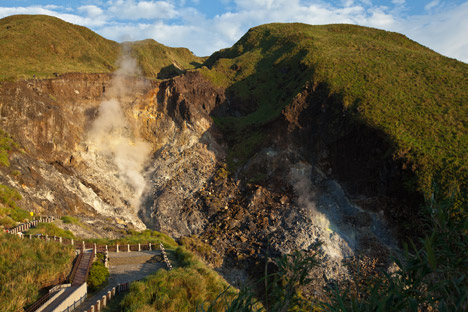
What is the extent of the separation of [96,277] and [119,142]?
104 feet

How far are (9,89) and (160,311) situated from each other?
122 ft

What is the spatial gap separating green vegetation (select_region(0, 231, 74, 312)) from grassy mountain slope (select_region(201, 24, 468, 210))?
30069 millimetres

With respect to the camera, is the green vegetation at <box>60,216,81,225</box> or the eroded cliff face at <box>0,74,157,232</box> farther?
the eroded cliff face at <box>0,74,157,232</box>

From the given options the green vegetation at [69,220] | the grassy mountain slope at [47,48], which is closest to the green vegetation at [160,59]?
the grassy mountain slope at [47,48]

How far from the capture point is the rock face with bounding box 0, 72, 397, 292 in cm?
3303

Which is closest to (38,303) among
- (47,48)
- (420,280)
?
(420,280)

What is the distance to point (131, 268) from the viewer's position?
70.4 feet

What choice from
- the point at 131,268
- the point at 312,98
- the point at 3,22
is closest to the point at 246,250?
the point at 131,268

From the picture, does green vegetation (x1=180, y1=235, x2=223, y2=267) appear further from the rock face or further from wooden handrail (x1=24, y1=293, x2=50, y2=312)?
wooden handrail (x1=24, y1=293, x2=50, y2=312)

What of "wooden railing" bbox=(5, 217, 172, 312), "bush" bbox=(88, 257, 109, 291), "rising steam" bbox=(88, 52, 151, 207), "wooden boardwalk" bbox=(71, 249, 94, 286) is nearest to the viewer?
"wooden railing" bbox=(5, 217, 172, 312)

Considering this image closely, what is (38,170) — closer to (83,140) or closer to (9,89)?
(83,140)

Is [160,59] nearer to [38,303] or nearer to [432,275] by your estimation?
[38,303]

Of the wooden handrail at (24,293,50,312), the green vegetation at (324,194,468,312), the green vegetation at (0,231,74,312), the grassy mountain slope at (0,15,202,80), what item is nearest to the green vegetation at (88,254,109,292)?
the green vegetation at (0,231,74,312)

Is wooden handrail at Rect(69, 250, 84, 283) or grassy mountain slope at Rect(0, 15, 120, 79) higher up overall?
grassy mountain slope at Rect(0, 15, 120, 79)
